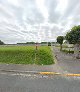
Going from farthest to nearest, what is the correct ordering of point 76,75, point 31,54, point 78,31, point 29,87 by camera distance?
1. point 78,31
2. point 31,54
3. point 76,75
4. point 29,87

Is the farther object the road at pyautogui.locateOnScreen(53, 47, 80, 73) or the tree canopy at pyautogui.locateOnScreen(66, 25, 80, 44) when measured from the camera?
the tree canopy at pyautogui.locateOnScreen(66, 25, 80, 44)

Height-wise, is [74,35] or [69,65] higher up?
[74,35]

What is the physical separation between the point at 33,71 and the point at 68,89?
4232mm

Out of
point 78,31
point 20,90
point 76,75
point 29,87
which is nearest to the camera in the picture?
point 20,90

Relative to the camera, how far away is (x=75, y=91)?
256 inches

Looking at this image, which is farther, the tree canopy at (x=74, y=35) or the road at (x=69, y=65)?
the tree canopy at (x=74, y=35)

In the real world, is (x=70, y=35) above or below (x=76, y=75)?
above

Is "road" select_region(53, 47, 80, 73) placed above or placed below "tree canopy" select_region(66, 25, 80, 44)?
below

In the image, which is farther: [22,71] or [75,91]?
[22,71]

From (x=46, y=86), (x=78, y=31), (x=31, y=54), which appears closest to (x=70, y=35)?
(x=78, y=31)

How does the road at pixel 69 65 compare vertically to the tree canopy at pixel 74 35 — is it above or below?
below

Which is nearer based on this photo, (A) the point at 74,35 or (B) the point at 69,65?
(B) the point at 69,65

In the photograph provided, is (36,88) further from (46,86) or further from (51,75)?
(51,75)

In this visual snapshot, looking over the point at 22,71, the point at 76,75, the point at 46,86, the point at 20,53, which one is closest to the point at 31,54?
the point at 20,53
